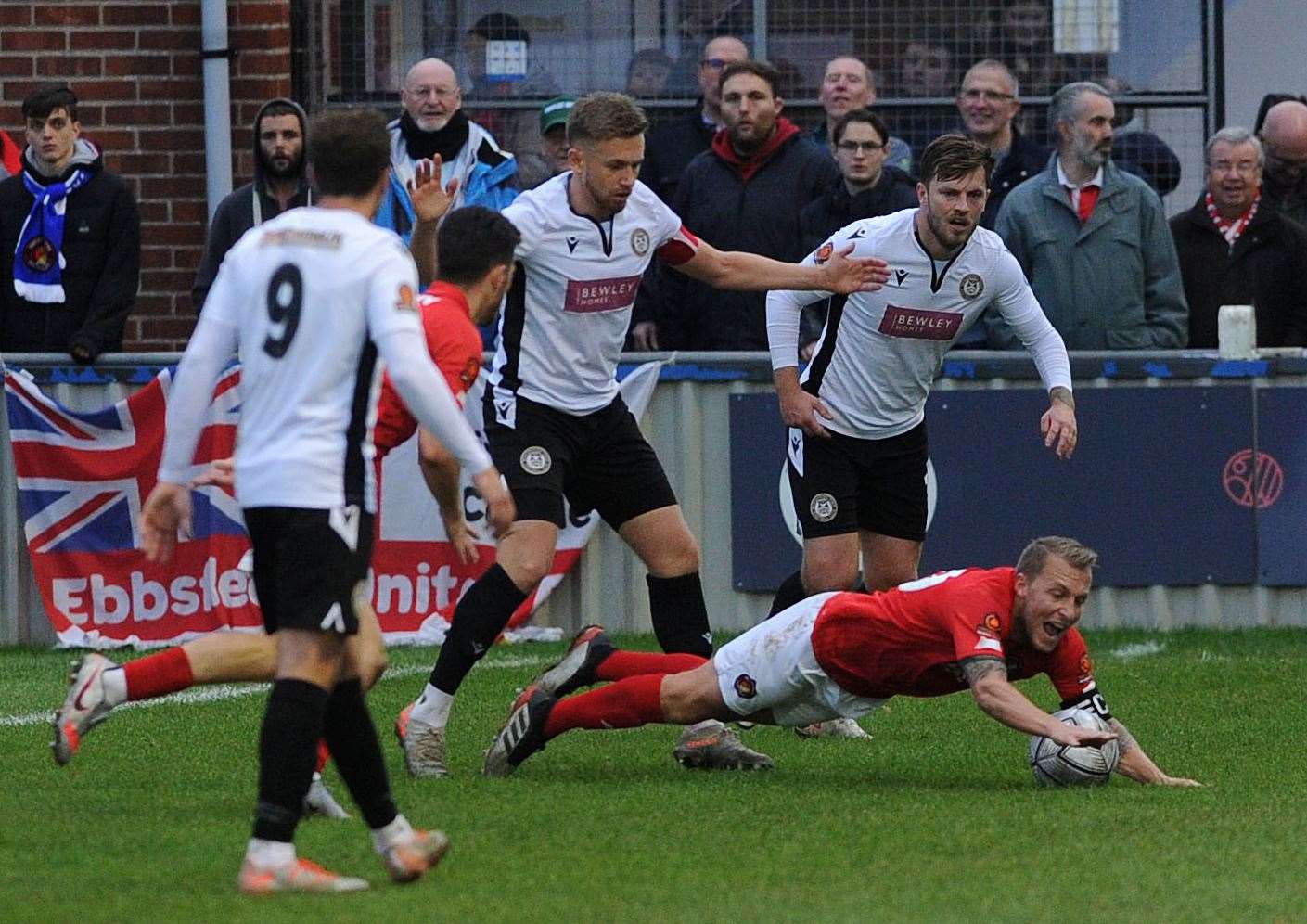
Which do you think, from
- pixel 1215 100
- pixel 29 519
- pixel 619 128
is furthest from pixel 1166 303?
pixel 29 519

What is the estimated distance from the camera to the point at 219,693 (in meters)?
9.17

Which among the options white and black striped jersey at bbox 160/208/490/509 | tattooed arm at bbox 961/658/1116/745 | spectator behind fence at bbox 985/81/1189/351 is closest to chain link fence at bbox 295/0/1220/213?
spectator behind fence at bbox 985/81/1189/351

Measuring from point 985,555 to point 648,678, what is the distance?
3773 millimetres

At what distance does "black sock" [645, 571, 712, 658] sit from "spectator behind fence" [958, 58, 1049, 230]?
13.6 ft

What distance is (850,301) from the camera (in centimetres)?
820

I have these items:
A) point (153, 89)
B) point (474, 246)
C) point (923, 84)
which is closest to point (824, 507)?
point (474, 246)

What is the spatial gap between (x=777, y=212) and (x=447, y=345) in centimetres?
458

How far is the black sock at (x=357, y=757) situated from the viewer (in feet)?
17.3

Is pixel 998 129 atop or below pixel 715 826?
atop

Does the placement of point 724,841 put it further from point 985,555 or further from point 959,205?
point 985,555

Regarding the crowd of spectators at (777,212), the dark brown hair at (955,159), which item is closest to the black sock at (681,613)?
the dark brown hair at (955,159)

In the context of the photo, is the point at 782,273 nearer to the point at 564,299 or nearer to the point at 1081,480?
the point at 564,299

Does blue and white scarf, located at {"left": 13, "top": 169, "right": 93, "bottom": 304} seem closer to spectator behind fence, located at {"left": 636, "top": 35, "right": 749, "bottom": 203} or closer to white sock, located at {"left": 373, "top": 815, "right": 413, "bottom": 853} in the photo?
spectator behind fence, located at {"left": 636, "top": 35, "right": 749, "bottom": 203}

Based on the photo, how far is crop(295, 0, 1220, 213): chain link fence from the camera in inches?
504
